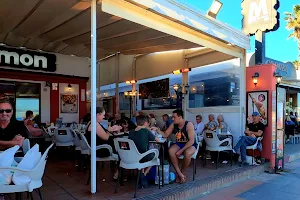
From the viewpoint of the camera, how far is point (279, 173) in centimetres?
552

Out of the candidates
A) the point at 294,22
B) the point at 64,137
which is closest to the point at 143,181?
the point at 64,137

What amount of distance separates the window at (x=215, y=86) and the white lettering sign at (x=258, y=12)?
4.61 feet

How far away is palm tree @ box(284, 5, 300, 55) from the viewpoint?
1858cm

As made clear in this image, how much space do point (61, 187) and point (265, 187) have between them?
11.4 ft

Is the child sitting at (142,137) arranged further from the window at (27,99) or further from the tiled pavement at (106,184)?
the window at (27,99)

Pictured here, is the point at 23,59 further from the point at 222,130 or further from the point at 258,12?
the point at 258,12

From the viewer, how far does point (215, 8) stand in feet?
18.6

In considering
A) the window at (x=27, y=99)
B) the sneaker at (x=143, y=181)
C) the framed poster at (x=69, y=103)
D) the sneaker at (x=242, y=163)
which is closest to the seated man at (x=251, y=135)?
the sneaker at (x=242, y=163)

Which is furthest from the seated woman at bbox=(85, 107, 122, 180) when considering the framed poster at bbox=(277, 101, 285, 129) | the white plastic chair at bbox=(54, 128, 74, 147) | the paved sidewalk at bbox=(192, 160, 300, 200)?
the framed poster at bbox=(277, 101, 285, 129)

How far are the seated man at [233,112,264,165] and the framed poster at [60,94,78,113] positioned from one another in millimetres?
5598

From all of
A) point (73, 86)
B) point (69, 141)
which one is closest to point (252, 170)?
point (69, 141)

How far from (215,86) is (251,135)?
2079mm

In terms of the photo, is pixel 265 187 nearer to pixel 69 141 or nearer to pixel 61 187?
pixel 61 187

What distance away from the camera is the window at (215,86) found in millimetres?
6684
